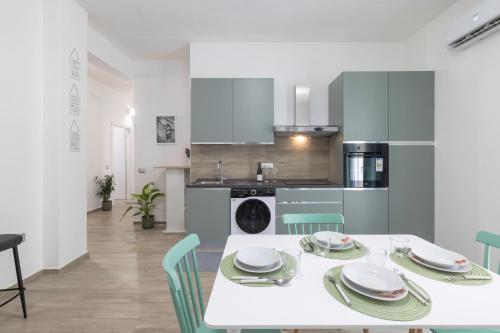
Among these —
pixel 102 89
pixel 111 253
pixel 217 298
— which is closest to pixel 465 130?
pixel 217 298

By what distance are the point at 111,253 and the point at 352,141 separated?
3.44 m

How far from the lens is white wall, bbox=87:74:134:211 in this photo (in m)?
5.79

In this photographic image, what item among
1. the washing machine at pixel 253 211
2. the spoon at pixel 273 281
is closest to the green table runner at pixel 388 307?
the spoon at pixel 273 281

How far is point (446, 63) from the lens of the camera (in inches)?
116

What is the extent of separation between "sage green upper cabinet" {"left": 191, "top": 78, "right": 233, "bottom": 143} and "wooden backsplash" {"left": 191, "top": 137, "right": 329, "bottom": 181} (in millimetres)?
420

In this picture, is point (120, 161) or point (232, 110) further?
point (120, 161)

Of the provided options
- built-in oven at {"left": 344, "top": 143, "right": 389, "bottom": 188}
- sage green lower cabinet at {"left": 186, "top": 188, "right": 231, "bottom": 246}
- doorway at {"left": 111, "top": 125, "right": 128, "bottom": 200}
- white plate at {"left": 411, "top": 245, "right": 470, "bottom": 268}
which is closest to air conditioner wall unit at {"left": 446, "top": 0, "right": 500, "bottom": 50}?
built-in oven at {"left": 344, "top": 143, "right": 389, "bottom": 188}

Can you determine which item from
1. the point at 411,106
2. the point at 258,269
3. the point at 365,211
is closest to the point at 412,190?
the point at 365,211

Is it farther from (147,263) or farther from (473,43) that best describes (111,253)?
(473,43)

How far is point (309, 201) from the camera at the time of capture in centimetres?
314

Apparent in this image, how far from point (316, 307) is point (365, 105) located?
283 cm

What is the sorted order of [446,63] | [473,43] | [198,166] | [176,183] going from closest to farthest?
1. [473,43]
2. [446,63]
3. [198,166]
4. [176,183]

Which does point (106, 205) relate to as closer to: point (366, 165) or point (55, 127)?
point (55, 127)

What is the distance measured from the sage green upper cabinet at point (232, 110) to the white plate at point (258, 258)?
2.34 meters
